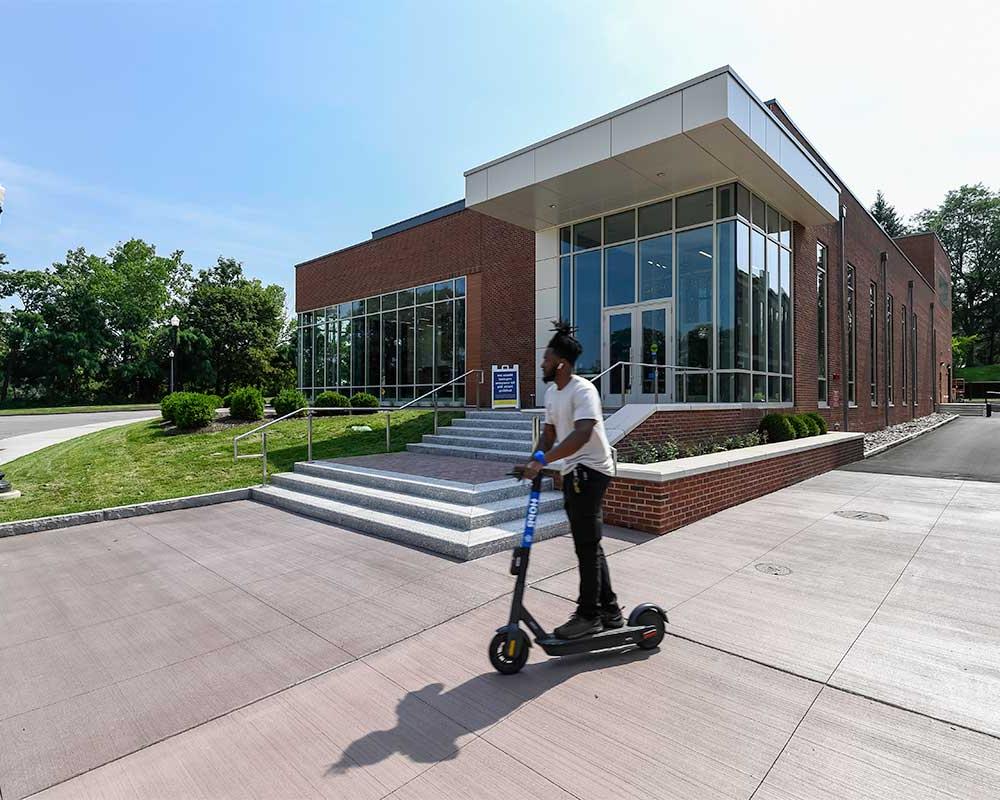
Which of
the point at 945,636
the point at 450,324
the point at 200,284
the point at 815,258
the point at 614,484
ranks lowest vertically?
the point at 945,636

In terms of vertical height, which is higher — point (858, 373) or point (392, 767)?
point (858, 373)

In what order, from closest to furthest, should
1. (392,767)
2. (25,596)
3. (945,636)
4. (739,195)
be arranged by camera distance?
(392,767), (945,636), (25,596), (739,195)

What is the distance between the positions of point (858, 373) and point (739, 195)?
464 inches

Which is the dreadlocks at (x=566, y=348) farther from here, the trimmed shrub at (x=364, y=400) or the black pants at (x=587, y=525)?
the trimmed shrub at (x=364, y=400)

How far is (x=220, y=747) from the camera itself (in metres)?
2.49

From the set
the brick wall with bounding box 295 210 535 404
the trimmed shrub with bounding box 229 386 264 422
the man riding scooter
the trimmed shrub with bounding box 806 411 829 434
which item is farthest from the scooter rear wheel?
the trimmed shrub with bounding box 229 386 264 422

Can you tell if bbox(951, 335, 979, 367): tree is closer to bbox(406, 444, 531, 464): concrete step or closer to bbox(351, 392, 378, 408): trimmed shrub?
bbox(351, 392, 378, 408): trimmed shrub

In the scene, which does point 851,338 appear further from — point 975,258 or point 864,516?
point 975,258

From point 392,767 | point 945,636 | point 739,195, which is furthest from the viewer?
point 739,195

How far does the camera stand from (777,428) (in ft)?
36.3

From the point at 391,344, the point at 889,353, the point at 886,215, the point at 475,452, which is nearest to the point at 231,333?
the point at 391,344

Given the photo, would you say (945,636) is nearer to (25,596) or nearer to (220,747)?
(220,747)

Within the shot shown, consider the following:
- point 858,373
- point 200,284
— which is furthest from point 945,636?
point 200,284

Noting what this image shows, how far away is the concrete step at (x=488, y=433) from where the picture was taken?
33.7ft
